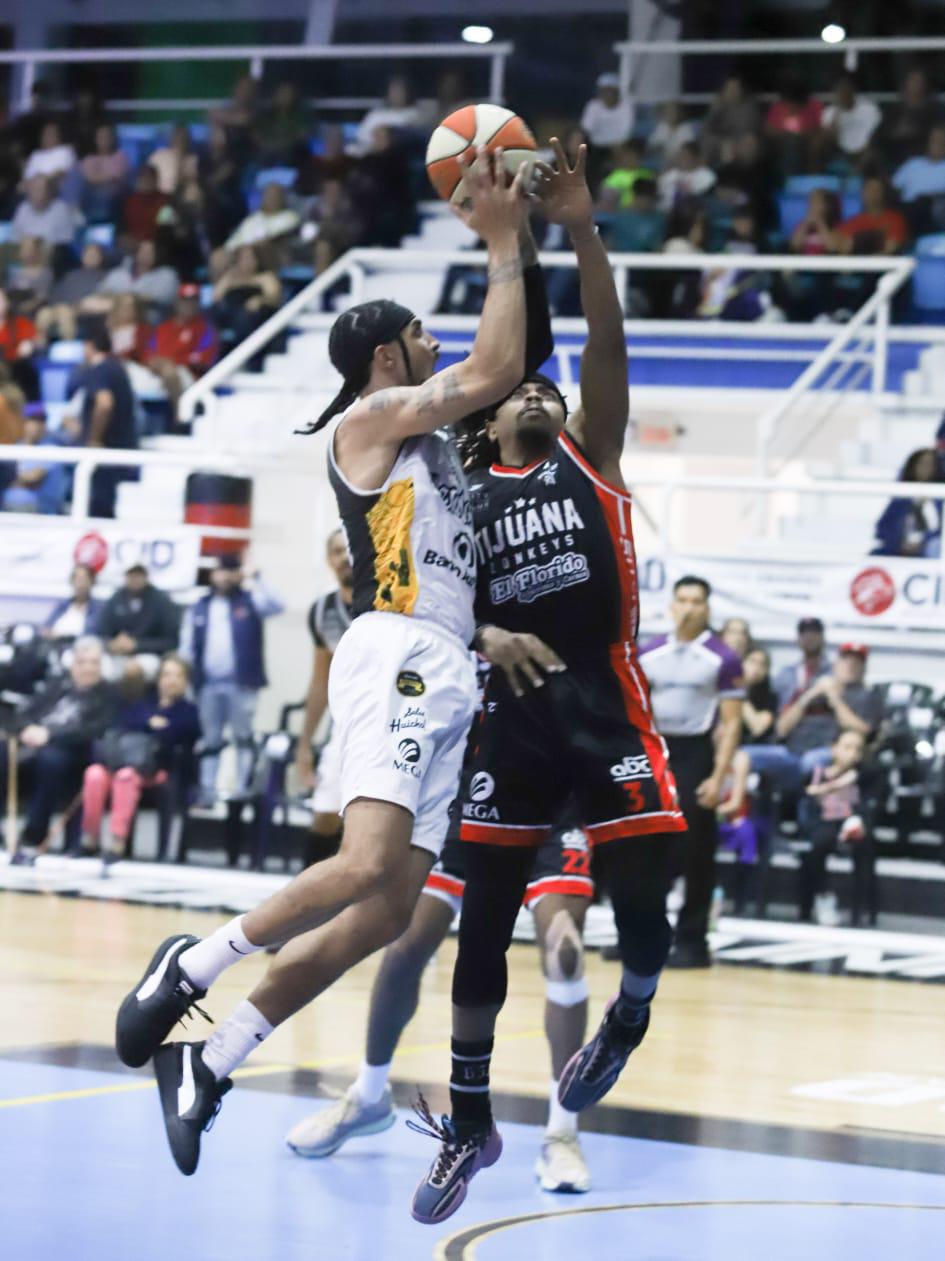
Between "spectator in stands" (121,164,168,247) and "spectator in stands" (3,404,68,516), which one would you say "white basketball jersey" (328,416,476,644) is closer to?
"spectator in stands" (3,404,68,516)

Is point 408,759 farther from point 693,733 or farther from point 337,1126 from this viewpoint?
point 693,733

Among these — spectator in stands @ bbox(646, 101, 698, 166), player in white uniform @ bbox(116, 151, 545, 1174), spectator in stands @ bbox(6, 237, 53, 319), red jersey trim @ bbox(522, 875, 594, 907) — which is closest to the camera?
player in white uniform @ bbox(116, 151, 545, 1174)

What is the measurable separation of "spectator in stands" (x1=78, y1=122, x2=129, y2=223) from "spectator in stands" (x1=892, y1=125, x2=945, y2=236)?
7.30 m

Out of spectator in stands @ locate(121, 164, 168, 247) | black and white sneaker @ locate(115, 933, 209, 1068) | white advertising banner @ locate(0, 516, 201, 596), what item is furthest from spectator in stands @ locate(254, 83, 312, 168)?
black and white sneaker @ locate(115, 933, 209, 1068)

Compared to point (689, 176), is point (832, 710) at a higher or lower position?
lower

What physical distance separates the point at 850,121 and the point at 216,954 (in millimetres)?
13501

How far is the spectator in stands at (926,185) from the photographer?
16078mm

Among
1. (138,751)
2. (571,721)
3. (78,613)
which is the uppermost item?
(78,613)

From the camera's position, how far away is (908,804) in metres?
12.3

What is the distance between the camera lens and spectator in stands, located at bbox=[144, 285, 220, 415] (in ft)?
58.3

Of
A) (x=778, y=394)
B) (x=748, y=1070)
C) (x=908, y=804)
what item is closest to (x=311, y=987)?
(x=748, y=1070)

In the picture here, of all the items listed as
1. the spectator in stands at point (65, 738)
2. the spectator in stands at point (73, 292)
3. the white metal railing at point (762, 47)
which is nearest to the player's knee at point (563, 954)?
the spectator in stands at point (65, 738)

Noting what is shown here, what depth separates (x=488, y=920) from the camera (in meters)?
5.36

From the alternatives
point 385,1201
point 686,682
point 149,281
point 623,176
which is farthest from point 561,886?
point 149,281
